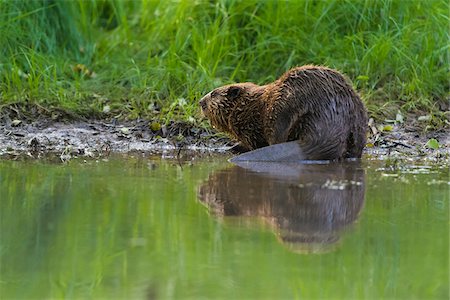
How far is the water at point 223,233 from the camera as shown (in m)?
2.71

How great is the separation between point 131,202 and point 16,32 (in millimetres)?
3363

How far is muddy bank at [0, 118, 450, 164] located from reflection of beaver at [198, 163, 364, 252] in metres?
0.90

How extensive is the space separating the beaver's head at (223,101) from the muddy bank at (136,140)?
0.21m

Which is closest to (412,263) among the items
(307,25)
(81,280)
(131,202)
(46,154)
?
(81,280)

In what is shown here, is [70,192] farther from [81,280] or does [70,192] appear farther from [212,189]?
[81,280]

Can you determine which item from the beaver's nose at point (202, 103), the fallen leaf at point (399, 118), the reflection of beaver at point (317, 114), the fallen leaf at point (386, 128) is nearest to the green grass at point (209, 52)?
the fallen leaf at point (399, 118)

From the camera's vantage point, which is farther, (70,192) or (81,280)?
(70,192)

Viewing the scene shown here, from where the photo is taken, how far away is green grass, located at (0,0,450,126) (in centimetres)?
656

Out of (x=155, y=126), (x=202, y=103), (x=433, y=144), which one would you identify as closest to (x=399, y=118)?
(x=433, y=144)

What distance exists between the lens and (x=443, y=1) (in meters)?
6.96

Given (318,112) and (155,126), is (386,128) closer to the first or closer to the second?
(318,112)

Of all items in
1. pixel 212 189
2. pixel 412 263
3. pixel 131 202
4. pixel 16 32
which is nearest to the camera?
pixel 412 263

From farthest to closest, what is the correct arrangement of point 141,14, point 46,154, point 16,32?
point 141,14, point 16,32, point 46,154

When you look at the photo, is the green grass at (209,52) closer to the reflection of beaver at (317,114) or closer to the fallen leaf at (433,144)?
the fallen leaf at (433,144)
